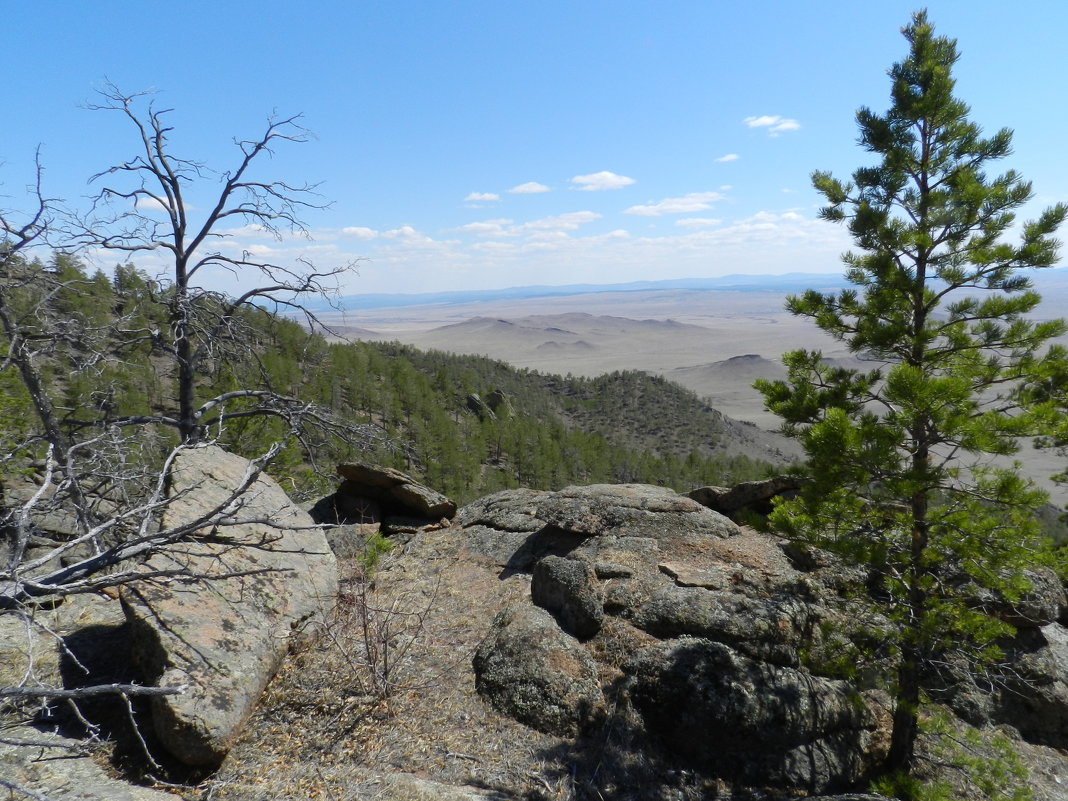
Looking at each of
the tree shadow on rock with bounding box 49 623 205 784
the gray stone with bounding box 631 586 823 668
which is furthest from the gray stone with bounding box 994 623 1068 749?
the tree shadow on rock with bounding box 49 623 205 784

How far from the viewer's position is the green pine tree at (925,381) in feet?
18.5

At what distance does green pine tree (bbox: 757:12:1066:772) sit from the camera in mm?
5625

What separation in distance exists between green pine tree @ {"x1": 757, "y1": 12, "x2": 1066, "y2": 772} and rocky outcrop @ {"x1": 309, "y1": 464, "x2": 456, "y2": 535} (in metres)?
8.57

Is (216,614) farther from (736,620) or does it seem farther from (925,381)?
(925,381)

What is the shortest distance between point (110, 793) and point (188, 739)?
58 cm

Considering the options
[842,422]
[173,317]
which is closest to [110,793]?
[173,317]

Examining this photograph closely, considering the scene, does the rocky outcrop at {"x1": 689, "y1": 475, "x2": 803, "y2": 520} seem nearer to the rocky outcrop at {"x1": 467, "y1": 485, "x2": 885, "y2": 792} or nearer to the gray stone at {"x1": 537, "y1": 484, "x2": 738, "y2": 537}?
the gray stone at {"x1": 537, "y1": 484, "x2": 738, "y2": 537}

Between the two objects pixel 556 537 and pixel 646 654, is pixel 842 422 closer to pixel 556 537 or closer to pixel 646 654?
pixel 646 654

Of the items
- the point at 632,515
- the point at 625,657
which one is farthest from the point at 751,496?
the point at 625,657

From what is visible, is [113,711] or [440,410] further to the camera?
[440,410]

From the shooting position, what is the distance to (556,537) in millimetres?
10570

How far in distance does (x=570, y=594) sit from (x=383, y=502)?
719 centimetres

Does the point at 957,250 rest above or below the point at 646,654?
above

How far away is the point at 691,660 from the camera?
641cm
